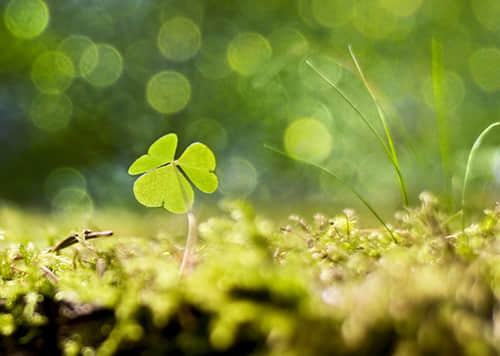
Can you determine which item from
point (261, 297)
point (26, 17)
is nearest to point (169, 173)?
point (261, 297)

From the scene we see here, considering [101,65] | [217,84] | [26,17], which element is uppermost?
[26,17]

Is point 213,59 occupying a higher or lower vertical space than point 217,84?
higher

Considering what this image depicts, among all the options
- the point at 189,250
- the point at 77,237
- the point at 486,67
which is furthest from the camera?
the point at 486,67

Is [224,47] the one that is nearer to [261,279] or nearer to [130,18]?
[130,18]

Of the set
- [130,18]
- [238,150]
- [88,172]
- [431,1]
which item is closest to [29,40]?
[130,18]

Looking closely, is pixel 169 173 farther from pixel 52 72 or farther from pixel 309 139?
pixel 52 72

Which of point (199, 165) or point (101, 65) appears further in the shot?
point (101, 65)

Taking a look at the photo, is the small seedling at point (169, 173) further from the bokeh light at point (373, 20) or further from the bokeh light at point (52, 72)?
the bokeh light at point (52, 72)
